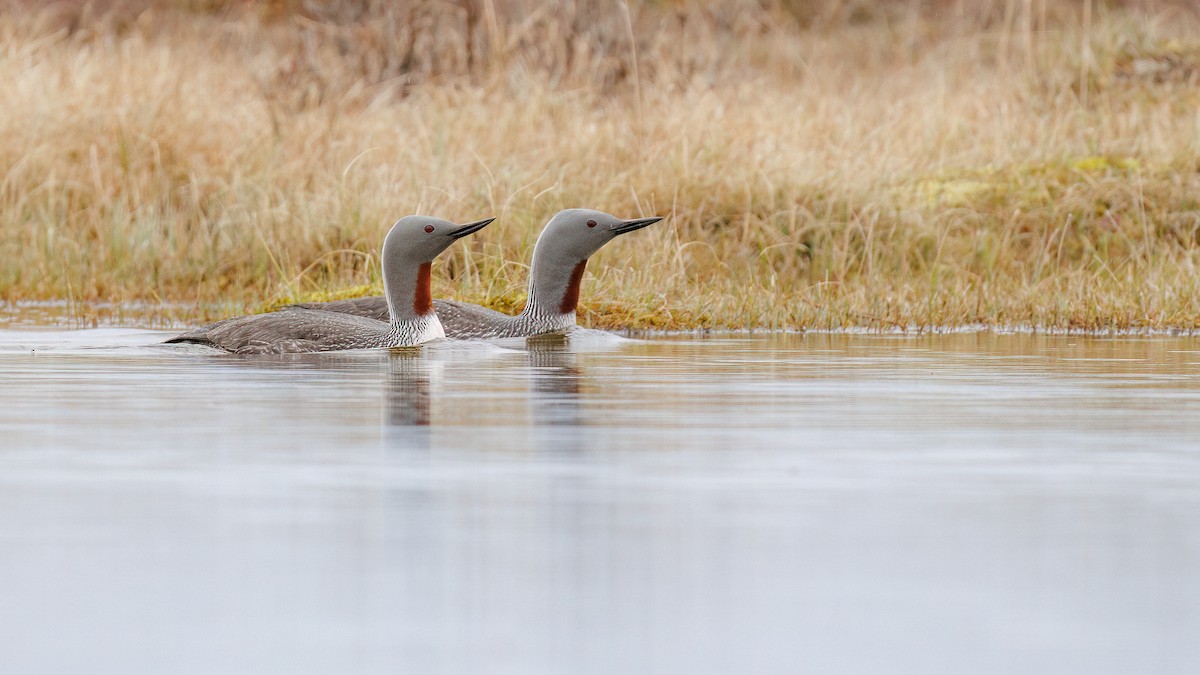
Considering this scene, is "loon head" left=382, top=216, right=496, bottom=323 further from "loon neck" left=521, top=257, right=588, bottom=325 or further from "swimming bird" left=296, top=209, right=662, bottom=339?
"loon neck" left=521, top=257, right=588, bottom=325

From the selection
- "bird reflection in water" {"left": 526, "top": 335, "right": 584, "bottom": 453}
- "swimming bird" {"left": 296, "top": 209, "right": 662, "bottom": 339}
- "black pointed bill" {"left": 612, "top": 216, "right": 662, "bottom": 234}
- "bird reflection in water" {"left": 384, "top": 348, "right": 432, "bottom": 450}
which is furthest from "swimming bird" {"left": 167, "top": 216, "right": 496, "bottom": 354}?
"black pointed bill" {"left": 612, "top": 216, "right": 662, "bottom": 234}


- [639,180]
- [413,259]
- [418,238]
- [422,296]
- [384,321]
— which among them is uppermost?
[639,180]

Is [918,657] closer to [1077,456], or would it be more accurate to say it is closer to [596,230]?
[1077,456]

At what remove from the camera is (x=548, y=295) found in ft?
36.9

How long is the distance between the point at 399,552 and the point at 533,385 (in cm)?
381

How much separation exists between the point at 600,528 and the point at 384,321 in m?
6.37

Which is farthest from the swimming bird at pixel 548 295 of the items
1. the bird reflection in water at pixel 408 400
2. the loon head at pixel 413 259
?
the bird reflection in water at pixel 408 400

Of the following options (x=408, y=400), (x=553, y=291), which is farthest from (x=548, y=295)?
(x=408, y=400)

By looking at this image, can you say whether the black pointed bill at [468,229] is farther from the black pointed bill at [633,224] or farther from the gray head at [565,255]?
the black pointed bill at [633,224]

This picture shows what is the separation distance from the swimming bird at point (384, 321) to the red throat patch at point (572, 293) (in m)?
0.88

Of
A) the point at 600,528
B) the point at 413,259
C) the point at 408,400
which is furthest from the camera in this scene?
the point at 413,259

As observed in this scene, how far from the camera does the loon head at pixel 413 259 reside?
1030 centimetres

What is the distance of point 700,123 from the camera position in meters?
14.8

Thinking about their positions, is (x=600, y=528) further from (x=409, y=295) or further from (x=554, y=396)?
(x=409, y=295)
